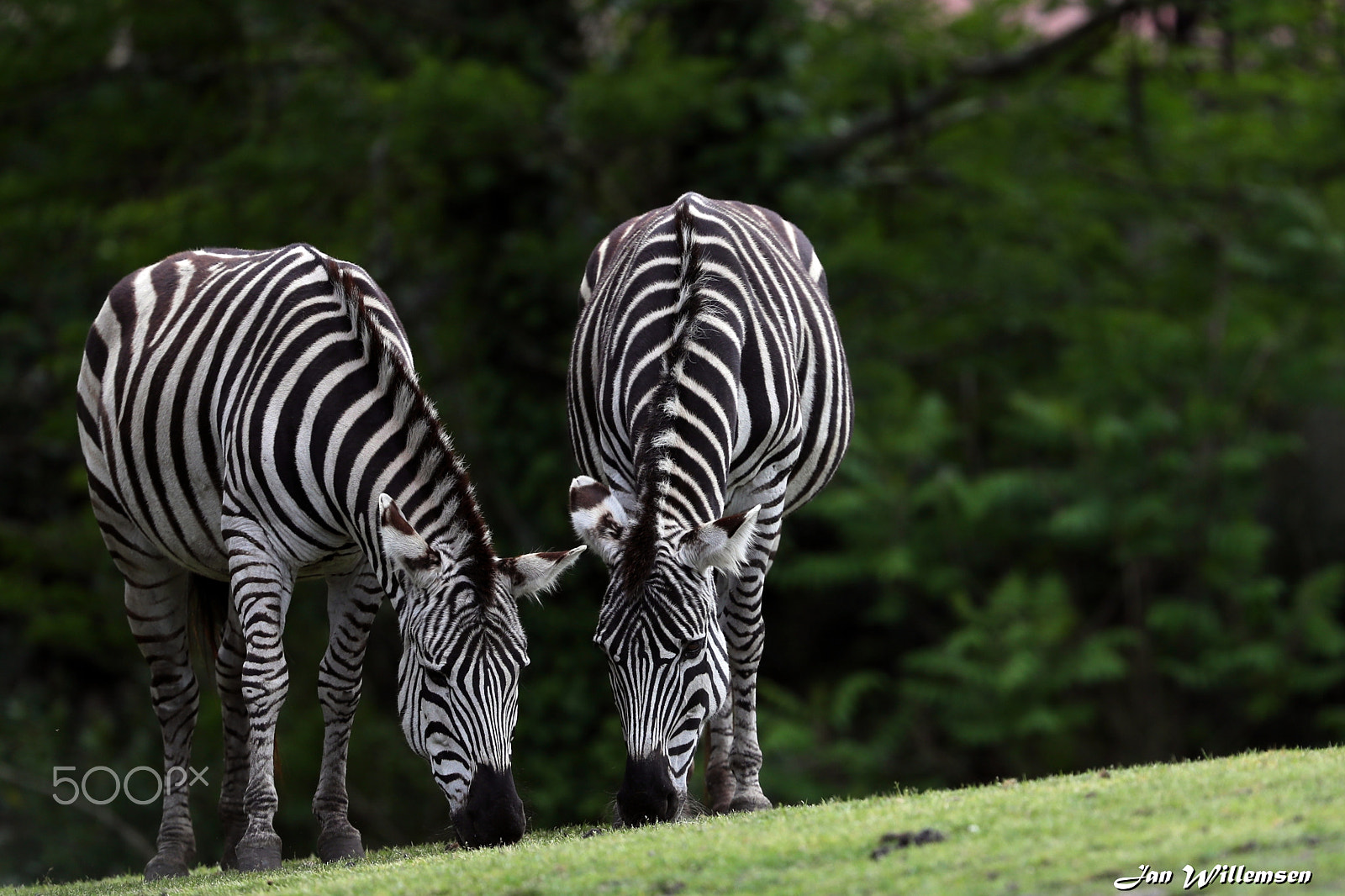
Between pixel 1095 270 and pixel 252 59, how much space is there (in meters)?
9.75

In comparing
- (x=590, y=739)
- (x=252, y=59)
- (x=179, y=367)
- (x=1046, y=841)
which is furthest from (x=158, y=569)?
(x=252, y=59)

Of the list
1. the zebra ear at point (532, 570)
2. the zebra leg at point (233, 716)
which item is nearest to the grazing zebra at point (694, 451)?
the zebra ear at point (532, 570)

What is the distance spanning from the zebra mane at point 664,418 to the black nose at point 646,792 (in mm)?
736

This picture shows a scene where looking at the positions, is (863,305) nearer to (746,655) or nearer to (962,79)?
(962,79)

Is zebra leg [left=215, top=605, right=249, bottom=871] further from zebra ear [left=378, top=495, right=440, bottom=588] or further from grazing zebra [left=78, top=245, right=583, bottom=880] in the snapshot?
zebra ear [left=378, top=495, right=440, bottom=588]

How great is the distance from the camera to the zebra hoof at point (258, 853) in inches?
262

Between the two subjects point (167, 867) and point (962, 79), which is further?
point (962, 79)

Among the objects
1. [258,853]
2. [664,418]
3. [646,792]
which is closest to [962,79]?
[664,418]

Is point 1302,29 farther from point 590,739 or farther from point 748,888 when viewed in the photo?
point 748,888

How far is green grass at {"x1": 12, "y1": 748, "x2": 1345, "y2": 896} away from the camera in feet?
14.2

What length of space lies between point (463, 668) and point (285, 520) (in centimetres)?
125

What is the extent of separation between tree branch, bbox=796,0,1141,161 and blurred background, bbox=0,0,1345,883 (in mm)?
44

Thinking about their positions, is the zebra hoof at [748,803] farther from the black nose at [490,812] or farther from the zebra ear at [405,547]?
the zebra ear at [405,547]

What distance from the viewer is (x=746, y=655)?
7.27 metres
